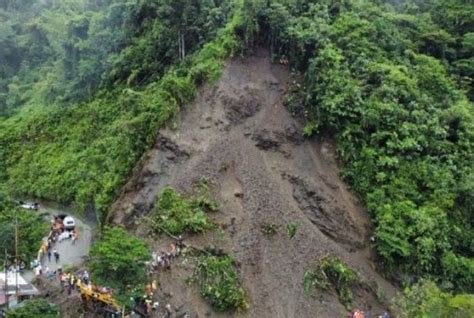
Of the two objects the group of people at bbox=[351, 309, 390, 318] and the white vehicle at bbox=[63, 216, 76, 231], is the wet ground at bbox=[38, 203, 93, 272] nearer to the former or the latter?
the white vehicle at bbox=[63, 216, 76, 231]

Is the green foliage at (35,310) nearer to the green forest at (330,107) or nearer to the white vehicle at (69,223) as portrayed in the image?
the green forest at (330,107)

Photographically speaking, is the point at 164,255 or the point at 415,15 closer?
the point at 164,255

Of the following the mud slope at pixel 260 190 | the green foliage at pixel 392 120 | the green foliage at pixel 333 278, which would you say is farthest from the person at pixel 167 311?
the green foliage at pixel 392 120

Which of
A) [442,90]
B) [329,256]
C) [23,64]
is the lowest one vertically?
A: [23,64]

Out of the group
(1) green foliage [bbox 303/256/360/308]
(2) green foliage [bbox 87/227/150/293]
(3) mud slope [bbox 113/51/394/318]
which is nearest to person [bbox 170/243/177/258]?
(3) mud slope [bbox 113/51/394/318]

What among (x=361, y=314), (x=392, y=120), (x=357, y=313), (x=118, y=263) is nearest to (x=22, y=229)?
(x=118, y=263)

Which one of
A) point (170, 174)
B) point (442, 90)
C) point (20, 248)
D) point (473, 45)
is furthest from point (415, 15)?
point (20, 248)

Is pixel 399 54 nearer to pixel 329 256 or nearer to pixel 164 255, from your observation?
pixel 329 256
